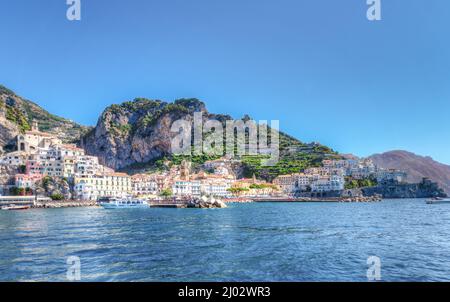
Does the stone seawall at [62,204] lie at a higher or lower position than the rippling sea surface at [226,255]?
lower

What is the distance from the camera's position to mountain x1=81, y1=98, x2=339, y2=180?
145 meters

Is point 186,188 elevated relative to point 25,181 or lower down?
lower down

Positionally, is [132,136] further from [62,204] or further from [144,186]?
[62,204]

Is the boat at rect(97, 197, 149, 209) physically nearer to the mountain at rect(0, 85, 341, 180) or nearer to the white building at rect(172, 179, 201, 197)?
the white building at rect(172, 179, 201, 197)

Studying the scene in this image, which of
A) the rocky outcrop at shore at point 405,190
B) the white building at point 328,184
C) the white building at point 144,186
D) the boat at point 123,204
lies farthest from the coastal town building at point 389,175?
the boat at point 123,204

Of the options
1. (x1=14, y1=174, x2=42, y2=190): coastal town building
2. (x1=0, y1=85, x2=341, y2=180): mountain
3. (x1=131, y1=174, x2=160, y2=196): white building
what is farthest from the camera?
(x1=0, y1=85, x2=341, y2=180): mountain

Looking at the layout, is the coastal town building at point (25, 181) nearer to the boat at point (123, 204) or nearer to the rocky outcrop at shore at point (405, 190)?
the boat at point (123, 204)

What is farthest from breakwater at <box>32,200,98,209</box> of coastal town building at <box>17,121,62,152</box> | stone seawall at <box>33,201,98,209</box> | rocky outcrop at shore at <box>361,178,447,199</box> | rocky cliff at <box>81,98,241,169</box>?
rocky outcrop at shore at <box>361,178,447,199</box>

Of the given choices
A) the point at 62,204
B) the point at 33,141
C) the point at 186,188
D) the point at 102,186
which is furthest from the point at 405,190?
the point at 33,141

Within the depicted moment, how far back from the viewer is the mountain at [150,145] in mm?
145125

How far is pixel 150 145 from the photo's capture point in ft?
499

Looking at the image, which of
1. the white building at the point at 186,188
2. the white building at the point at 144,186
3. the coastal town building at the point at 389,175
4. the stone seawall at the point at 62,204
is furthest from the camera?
the coastal town building at the point at 389,175

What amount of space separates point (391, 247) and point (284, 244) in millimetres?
6151
